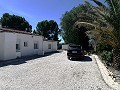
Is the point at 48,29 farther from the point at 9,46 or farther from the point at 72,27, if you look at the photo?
the point at 9,46

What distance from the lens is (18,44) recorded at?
24.1 metres

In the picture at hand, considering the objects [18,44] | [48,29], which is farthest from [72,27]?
[48,29]

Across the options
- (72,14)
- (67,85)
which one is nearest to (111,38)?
(67,85)

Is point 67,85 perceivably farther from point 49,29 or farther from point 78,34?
point 49,29

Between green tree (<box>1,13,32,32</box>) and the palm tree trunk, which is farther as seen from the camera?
green tree (<box>1,13,32,32</box>)

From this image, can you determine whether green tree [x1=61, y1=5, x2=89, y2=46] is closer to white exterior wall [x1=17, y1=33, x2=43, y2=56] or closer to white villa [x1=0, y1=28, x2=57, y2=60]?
white villa [x1=0, y1=28, x2=57, y2=60]

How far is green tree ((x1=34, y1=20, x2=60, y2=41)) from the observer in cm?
6362

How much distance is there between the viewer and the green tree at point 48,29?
209 ft

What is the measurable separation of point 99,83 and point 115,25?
512 cm

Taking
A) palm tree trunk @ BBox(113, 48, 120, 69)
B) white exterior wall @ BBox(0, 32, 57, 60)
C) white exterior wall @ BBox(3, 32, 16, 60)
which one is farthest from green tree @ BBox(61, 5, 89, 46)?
palm tree trunk @ BBox(113, 48, 120, 69)

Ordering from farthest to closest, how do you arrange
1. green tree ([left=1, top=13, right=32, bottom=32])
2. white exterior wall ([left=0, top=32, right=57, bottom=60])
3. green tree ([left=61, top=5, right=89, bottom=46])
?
green tree ([left=1, top=13, right=32, bottom=32]), green tree ([left=61, top=5, right=89, bottom=46]), white exterior wall ([left=0, top=32, right=57, bottom=60])

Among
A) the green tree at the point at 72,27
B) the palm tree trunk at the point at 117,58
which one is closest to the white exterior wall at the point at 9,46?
the palm tree trunk at the point at 117,58

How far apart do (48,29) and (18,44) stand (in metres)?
40.3

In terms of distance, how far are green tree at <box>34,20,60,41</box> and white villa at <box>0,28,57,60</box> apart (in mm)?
25020
